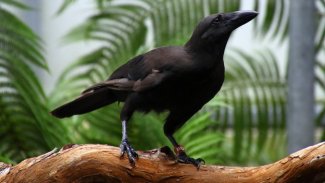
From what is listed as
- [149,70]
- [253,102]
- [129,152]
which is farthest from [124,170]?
[253,102]

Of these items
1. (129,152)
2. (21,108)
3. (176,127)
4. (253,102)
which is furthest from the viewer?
(253,102)

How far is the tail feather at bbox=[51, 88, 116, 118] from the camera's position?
72.6 inches

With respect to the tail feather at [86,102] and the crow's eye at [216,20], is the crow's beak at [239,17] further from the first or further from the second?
the tail feather at [86,102]

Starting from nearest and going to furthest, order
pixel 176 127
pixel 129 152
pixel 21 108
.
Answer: pixel 129 152 < pixel 176 127 < pixel 21 108

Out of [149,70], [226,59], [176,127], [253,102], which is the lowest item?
[253,102]

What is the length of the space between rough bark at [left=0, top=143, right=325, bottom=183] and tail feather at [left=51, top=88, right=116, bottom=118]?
0.20 meters

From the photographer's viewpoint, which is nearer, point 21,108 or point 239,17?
point 239,17

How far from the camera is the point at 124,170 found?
165 cm

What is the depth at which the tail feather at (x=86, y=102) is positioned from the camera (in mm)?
1845

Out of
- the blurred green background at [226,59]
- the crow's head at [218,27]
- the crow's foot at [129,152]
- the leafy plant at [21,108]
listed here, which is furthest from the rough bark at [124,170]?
the blurred green background at [226,59]

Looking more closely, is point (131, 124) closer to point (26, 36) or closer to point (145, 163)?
point (26, 36)

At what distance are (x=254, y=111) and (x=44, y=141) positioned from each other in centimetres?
141

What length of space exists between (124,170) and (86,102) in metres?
0.27

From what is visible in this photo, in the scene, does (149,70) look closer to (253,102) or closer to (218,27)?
(218,27)
